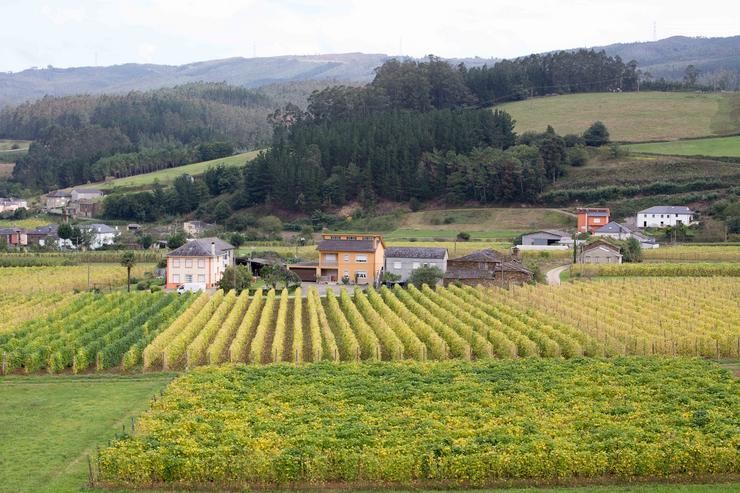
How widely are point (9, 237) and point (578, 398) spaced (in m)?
65.9

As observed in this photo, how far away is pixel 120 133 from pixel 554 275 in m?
107

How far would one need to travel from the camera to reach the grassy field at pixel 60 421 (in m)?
20.0

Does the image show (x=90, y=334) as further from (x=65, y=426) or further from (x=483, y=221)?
(x=483, y=221)

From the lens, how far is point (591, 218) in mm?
75688

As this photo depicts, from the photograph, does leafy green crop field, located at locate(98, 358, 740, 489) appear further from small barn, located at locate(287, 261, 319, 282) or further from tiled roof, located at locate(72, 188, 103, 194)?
tiled roof, located at locate(72, 188, 103, 194)

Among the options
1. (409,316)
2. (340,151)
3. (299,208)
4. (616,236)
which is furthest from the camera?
(340,151)

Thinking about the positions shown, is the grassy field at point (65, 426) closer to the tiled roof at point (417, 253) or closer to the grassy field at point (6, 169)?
the tiled roof at point (417, 253)

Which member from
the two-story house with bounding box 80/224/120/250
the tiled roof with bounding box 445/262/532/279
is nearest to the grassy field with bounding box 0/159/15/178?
the two-story house with bounding box 80/224/120/250

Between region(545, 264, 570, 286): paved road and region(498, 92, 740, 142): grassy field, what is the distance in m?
44.1

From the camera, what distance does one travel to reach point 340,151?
314 feet

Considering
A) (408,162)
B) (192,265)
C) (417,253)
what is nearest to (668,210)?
(408,162)

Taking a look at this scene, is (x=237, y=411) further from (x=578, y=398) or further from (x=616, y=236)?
(x=616, y=236)

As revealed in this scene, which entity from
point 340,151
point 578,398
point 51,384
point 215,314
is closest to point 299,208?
point 340,151

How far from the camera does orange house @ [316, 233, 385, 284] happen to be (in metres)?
57.2
